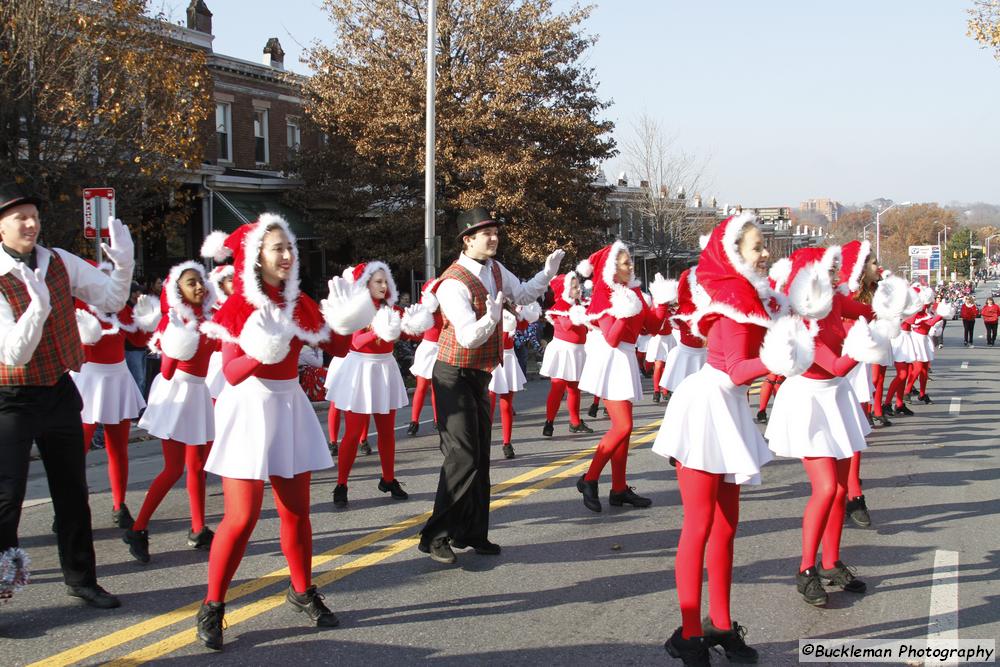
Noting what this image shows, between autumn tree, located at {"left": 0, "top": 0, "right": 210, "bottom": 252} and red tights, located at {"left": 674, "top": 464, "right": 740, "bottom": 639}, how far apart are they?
13543 mm

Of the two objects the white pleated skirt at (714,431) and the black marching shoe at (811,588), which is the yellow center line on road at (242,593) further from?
the black marching shoe at (811,588)

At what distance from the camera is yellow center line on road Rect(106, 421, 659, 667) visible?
4305 mm

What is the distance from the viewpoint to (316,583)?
5.38 metres

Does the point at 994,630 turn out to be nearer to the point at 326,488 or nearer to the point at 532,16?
the point at 326,488

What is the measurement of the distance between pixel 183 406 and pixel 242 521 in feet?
6.74

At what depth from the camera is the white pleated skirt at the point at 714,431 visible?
13.4ft

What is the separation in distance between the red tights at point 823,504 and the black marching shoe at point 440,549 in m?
2.13

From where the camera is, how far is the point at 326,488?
8.03m

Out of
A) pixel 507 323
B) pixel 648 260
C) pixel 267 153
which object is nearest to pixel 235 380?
pixel 507 323

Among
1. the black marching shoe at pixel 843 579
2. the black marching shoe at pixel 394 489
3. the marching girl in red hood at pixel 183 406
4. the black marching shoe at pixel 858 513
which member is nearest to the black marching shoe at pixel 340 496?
the black marching shoe at pixel 394 489

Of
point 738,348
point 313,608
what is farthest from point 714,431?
point 313,608

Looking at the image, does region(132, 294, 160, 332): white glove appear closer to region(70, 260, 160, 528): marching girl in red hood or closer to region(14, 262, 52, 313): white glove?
region(70, 260, 160, 528): marching girl in red hood

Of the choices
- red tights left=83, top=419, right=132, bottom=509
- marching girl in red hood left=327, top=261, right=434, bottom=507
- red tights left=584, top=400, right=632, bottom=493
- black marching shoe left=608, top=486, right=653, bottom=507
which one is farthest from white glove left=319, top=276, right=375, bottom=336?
black marching shoe left=608, top=486, right=653, bottom=507

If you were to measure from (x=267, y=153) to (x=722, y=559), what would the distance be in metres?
26.3
